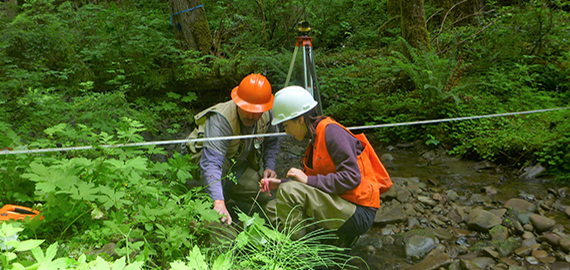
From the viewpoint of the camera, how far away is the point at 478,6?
8.38 metres

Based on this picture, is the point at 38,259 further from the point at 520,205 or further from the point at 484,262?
the point at 520,205

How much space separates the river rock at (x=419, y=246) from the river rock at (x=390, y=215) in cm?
38

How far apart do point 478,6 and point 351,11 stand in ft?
11.7

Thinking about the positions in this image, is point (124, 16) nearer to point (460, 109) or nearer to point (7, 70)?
point (7, 70)

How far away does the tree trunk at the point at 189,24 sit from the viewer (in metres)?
7.70

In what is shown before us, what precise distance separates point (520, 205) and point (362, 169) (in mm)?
2340

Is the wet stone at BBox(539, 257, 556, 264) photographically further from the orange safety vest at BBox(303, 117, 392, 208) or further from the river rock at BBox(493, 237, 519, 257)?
the orange safety vest at BBox(303, 117, 392, 208)

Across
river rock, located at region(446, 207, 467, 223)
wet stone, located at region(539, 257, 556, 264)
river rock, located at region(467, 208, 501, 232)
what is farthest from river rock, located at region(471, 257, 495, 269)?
river rock, located at region(446, 207, 467, 223)

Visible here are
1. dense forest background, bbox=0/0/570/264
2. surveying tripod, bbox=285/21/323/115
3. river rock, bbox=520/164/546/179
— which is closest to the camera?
surveying tripod, bbox=285/21/323/115

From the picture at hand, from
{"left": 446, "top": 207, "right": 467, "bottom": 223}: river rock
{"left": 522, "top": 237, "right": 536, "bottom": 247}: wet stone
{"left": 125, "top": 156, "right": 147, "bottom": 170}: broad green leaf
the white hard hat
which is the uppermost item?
the white hard hat

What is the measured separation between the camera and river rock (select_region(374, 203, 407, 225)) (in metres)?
3.56

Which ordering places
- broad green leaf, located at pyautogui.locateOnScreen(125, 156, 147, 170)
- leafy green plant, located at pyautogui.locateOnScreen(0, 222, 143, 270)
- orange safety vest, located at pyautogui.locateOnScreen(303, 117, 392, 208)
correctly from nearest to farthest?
leafy green plant, located at pyautogui.locateOnScreen(0, 222, 143, 270) → broad green leaf, located at pyautogui.locateOnScreen(125, 156, 147, 170) → orange safety vest, located at pyautogui.locateOnScreen(303, 117, 392, 208)

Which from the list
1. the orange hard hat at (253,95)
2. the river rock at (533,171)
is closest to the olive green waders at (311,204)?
the orange hard hat at (253,95)

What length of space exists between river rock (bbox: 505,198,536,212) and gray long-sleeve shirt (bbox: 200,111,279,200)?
2577 mm
